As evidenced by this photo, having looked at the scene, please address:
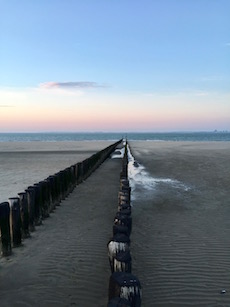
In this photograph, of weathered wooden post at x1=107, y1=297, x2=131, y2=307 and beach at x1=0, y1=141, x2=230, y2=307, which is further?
beach at x1=0, y1=141, x2=230, y2=307

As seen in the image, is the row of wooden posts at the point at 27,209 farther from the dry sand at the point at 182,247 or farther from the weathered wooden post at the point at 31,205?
the dry sand at the point at 182,247

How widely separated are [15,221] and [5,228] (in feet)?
1.58

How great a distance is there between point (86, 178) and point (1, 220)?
36.0ft

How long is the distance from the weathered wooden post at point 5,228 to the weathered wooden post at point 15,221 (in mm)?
361

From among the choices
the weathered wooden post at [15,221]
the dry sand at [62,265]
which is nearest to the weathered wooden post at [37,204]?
the dry sand at [62,265]

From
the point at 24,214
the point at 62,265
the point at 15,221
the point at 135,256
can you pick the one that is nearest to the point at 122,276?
the point at 62,265

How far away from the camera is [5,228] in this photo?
5.57m

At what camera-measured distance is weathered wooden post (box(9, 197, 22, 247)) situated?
6.02 meters

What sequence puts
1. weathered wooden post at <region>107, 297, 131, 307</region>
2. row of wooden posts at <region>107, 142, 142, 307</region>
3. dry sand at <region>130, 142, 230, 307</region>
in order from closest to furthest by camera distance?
weathered wooden post at <region>107, 297, 131, 307</region> < row of wooden posts at <region>107, 142, 142, 307</region> < dry sand at <region>130, 142, 230, 307</region>

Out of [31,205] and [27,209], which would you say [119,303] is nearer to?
[27,209]

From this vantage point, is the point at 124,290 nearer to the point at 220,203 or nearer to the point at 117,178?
the point at 220,203

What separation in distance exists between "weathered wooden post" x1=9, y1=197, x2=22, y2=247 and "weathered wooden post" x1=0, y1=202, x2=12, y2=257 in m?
0.36

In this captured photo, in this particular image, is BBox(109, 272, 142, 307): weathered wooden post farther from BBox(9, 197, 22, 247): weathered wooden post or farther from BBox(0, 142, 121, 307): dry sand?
BBox(9, 197, 22, 247): weathered wooden post

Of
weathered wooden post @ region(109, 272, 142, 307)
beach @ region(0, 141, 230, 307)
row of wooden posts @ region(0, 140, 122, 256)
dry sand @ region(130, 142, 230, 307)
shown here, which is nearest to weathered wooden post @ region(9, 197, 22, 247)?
row of wooden posts @ region(0, 140, 122, 256)
